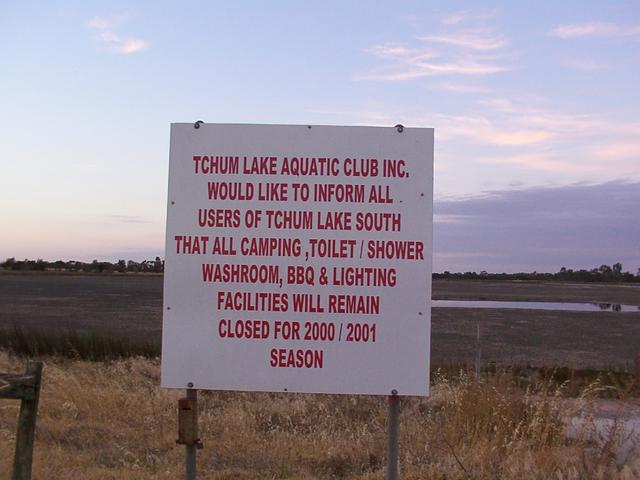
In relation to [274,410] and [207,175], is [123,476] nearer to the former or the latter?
[207,175]

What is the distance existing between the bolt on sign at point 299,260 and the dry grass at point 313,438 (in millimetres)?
1922

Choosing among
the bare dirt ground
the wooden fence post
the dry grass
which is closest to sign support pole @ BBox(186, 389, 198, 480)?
the wooden fence post

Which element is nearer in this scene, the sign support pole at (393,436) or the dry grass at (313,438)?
the sign support pole at (393,436)

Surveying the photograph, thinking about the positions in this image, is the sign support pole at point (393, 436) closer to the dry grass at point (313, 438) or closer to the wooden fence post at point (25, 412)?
the dry grass at point (313, 438)

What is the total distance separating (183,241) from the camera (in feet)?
14.5

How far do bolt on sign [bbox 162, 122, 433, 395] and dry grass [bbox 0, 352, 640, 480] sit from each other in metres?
1.92

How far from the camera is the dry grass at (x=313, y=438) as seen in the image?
19.7 feet

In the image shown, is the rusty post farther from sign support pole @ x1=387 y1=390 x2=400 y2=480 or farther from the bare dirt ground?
the bare dirt ground

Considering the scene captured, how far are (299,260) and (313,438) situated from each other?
12.5 ft

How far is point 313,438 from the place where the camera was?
7684mm

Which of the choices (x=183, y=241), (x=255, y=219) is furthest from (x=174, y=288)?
(x=255, y=219)

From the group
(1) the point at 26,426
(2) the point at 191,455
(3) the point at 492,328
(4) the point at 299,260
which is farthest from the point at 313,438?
(3) the point at 492,328

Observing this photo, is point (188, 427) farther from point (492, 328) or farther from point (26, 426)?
point (492, 328)

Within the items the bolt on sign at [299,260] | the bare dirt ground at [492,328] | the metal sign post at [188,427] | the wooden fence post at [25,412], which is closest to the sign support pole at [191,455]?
the metal sign post at [188,427]
